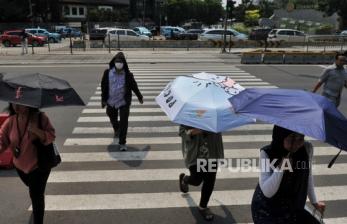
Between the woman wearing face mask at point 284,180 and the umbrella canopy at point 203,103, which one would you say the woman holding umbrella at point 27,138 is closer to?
the umbrella canopy at point 203,103

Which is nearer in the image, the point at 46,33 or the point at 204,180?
the point at 204,180

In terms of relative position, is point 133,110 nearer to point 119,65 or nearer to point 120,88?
point 120,88

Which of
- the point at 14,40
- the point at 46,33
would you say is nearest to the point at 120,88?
the point at 14,40

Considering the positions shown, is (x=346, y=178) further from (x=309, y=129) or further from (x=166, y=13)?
(x=166, y=13)

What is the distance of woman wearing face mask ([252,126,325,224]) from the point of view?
125 inches

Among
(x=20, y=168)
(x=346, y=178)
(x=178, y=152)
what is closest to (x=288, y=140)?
(x=20, y=168)

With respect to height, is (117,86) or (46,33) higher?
(117,86)

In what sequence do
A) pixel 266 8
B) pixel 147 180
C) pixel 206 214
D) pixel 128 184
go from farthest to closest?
pixel 266 8
pixel 147 180
pixel 128 184
pixel 206 214

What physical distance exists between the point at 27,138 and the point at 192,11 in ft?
355

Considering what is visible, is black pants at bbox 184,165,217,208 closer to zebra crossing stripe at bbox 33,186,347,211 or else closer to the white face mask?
zebra crossing stripe at bbox 33,186,347,211

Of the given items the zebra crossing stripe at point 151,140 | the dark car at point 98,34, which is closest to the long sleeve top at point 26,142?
the zebra crossing stripe at point 151,140

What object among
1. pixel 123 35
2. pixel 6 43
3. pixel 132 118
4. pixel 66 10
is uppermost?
pixel 66 10

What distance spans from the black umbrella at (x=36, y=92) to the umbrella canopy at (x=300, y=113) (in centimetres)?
165

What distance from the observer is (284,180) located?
3.24 m
